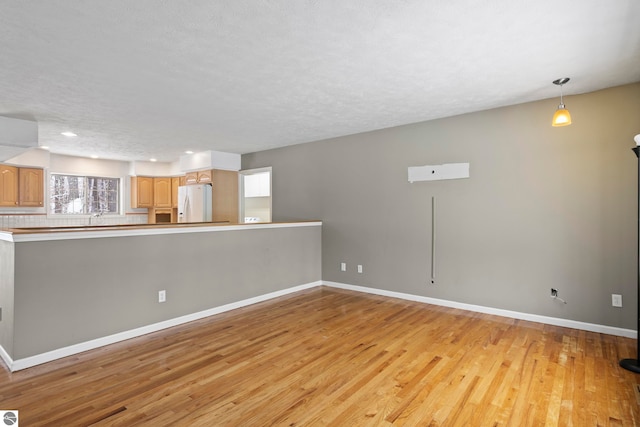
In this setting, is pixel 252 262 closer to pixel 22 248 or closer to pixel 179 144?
pixel 22 248

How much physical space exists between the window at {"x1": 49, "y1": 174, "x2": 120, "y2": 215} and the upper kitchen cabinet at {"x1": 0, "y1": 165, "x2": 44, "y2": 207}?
0.57 meters

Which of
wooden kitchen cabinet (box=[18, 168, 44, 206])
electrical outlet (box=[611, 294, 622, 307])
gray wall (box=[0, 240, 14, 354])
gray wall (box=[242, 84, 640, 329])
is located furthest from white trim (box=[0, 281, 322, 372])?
wooden kitchen cabinet (box=[18, 168, 44, 206])

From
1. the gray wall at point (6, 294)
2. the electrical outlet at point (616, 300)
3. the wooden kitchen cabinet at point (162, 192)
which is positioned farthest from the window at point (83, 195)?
the electrical outlet at point (616, 300)

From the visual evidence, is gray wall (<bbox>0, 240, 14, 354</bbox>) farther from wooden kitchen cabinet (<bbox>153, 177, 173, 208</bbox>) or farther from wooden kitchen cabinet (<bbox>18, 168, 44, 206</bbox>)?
wooden kitchen cabinet (<bbox>153, 177, 173, 208</bbox>)

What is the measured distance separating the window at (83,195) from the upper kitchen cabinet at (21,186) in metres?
0.57

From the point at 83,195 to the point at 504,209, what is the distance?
8.16 meters

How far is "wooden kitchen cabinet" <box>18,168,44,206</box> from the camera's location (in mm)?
6031

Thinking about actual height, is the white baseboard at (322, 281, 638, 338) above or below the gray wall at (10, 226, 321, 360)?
below

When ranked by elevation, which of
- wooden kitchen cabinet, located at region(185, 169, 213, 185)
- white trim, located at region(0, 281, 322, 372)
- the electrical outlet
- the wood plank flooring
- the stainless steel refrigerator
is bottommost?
the wood plank flooring

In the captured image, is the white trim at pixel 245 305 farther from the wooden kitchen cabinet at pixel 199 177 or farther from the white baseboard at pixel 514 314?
the wooden kitchen cabinet at pixel 199 177

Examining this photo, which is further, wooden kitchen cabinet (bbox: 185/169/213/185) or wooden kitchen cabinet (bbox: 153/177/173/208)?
wooden kitchen cabinet (bbox: 153/177/173/208)

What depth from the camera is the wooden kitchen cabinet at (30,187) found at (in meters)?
6.03

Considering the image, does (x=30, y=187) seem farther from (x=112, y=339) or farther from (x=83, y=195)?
(x=112, y=339)

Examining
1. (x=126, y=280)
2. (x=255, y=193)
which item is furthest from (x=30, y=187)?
(x=126, y=280)
